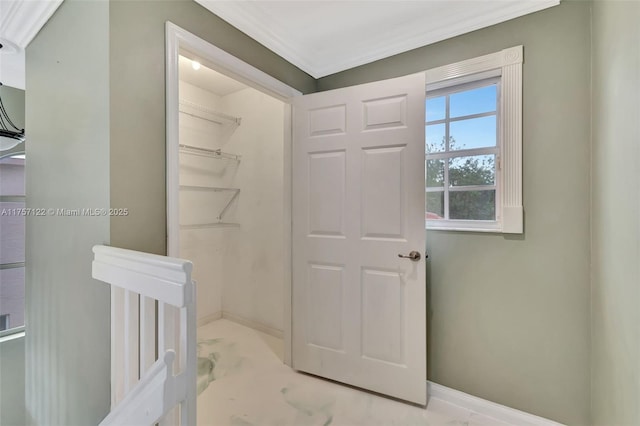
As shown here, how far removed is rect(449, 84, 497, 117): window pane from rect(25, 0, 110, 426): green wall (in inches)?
75.5

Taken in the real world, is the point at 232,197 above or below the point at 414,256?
above

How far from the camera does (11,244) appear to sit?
2068mm

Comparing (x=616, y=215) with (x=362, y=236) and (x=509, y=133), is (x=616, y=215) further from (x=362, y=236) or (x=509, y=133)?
(x=362, y=236)

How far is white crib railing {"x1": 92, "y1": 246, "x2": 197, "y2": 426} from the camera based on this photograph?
0.81m

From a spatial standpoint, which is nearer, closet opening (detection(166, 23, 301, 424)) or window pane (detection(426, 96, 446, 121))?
window pane (detection(426, 96, 446, 121))

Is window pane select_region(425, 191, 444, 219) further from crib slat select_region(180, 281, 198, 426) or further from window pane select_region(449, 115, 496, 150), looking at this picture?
crib slat select_region(180, 281, 198, 426)

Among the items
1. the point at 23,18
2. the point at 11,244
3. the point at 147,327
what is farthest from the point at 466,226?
the point at 11,244

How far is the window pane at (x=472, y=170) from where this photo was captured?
1768mm

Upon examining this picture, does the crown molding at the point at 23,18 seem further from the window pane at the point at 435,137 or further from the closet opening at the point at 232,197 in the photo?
the window pane at the point at 435,137

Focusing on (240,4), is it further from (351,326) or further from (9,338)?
(9,338)

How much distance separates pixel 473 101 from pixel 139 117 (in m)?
1.90

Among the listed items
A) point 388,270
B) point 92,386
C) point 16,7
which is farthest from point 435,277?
point 16,7

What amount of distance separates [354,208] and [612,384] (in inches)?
56.3

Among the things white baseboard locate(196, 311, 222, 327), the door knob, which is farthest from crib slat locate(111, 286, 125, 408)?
white baseboard locate(196, 311, 222, 327)
